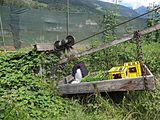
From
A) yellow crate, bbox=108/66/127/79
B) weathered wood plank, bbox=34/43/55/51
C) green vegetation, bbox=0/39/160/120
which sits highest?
weathered wood plank, bbox=34/43/55/51

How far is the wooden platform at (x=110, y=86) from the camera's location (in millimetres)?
4797

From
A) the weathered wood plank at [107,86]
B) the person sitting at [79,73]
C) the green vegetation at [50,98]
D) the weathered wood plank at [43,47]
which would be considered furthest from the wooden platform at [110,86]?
the weathered wood plank at [43,47]

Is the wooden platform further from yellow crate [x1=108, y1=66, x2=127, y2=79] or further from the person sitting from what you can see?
the person sitting

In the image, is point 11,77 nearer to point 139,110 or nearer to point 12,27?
point 139,110

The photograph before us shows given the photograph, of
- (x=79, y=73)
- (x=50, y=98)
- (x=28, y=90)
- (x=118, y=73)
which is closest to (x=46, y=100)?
(x=50, y=98)

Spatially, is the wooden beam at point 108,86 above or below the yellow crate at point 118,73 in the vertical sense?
below

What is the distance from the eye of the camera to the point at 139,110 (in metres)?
4.88

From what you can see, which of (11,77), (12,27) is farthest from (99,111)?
(12,27)

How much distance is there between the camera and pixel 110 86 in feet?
16.5

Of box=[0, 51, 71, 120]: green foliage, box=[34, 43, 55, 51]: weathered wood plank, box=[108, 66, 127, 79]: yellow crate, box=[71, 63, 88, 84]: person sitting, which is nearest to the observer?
box=[0, 51, 71, 120]: green foliage

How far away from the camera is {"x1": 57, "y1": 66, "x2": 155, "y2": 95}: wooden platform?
480 centimetres

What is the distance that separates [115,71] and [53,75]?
54.0 inches

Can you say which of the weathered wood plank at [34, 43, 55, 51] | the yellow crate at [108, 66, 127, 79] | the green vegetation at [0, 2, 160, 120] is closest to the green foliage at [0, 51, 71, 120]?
the green vegetation at [0, 2, 160, 120]

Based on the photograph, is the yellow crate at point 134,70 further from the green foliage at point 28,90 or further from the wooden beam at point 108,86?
the green foliage at point 28,90
